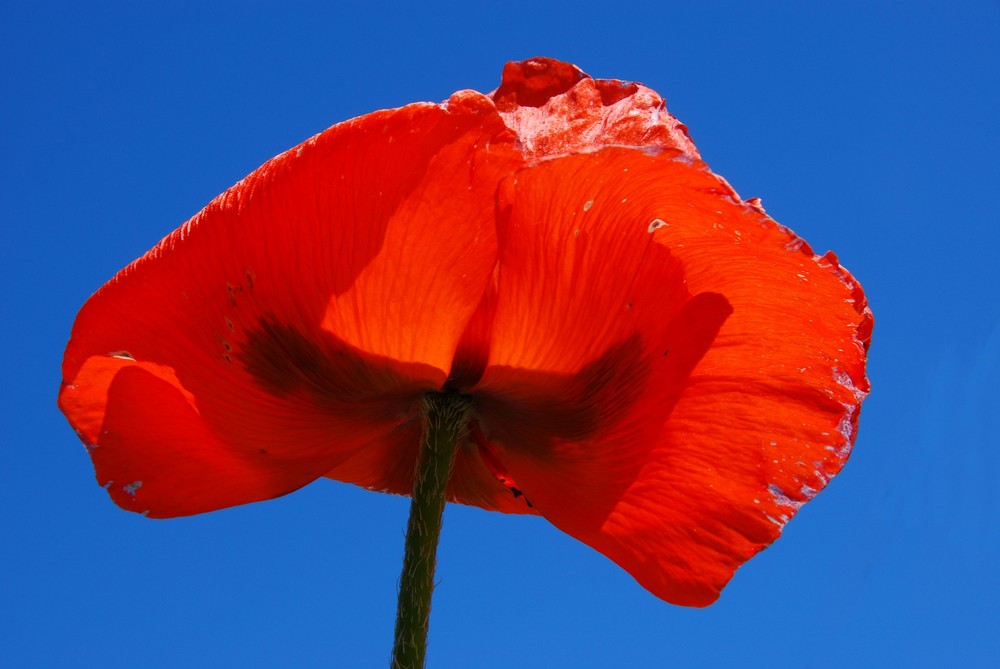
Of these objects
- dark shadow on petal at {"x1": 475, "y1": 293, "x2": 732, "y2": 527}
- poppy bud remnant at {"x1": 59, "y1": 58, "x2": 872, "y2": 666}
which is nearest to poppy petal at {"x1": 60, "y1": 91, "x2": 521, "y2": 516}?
poppy bud remnant at {"x1": 59, "y1": 58, "x2": 872, "y2": 666}

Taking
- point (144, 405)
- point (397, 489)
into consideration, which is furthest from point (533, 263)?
point (397, 489)

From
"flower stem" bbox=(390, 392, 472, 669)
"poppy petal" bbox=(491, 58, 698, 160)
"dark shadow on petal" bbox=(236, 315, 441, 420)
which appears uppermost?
"poppy petal" bbox=(491, 58, 698, 160)

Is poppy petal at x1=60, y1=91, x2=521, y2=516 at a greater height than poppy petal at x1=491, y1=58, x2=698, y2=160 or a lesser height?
lesser

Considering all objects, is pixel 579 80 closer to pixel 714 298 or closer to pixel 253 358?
pixel 714 298

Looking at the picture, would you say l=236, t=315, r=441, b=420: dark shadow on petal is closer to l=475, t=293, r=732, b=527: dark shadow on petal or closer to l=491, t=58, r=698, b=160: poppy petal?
l=475, t=293, r=732, b=527: dark shadow on petal

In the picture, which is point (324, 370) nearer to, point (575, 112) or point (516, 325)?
point (516, 325)

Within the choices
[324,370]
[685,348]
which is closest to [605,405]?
[685,348]

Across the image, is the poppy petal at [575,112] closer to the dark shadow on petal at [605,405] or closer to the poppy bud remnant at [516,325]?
the poppy bud remnant at [516,325]
